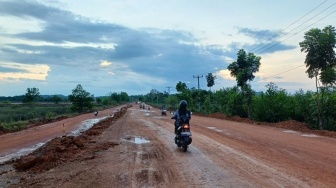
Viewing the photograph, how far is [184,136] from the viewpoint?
13.4 meters

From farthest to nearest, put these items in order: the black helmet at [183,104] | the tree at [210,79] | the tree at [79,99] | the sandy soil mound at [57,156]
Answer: the tree at [79,99] < the tree at [210,79] < the black helmet at [183,104] < the sandy soil mound at [57,156]

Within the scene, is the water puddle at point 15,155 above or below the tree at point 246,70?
below

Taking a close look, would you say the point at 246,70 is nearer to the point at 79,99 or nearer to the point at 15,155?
the point at 15,155

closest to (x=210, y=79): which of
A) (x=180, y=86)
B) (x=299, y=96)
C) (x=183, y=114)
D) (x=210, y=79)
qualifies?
(x=210, y=79)

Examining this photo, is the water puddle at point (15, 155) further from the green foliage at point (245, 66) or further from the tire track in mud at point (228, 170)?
the green foliage at point (245, 66)

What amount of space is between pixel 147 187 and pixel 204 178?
1558 mm

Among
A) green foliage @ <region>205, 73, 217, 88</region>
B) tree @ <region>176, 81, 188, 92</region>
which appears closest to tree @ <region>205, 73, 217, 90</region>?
green foliage @ <region>205, 73, 217, 88</region>

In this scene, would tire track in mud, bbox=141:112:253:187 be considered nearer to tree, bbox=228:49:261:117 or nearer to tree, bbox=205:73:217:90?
tree, bbox=228:49:261:117

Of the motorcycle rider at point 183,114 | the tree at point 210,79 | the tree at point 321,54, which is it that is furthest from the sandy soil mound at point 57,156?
the tree at point 210,79

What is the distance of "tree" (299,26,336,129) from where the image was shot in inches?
856

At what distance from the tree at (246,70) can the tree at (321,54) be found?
41.2 ft

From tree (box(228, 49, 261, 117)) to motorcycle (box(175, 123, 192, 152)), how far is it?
22566mm

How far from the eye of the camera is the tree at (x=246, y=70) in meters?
35.4

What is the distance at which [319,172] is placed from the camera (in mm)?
9086
